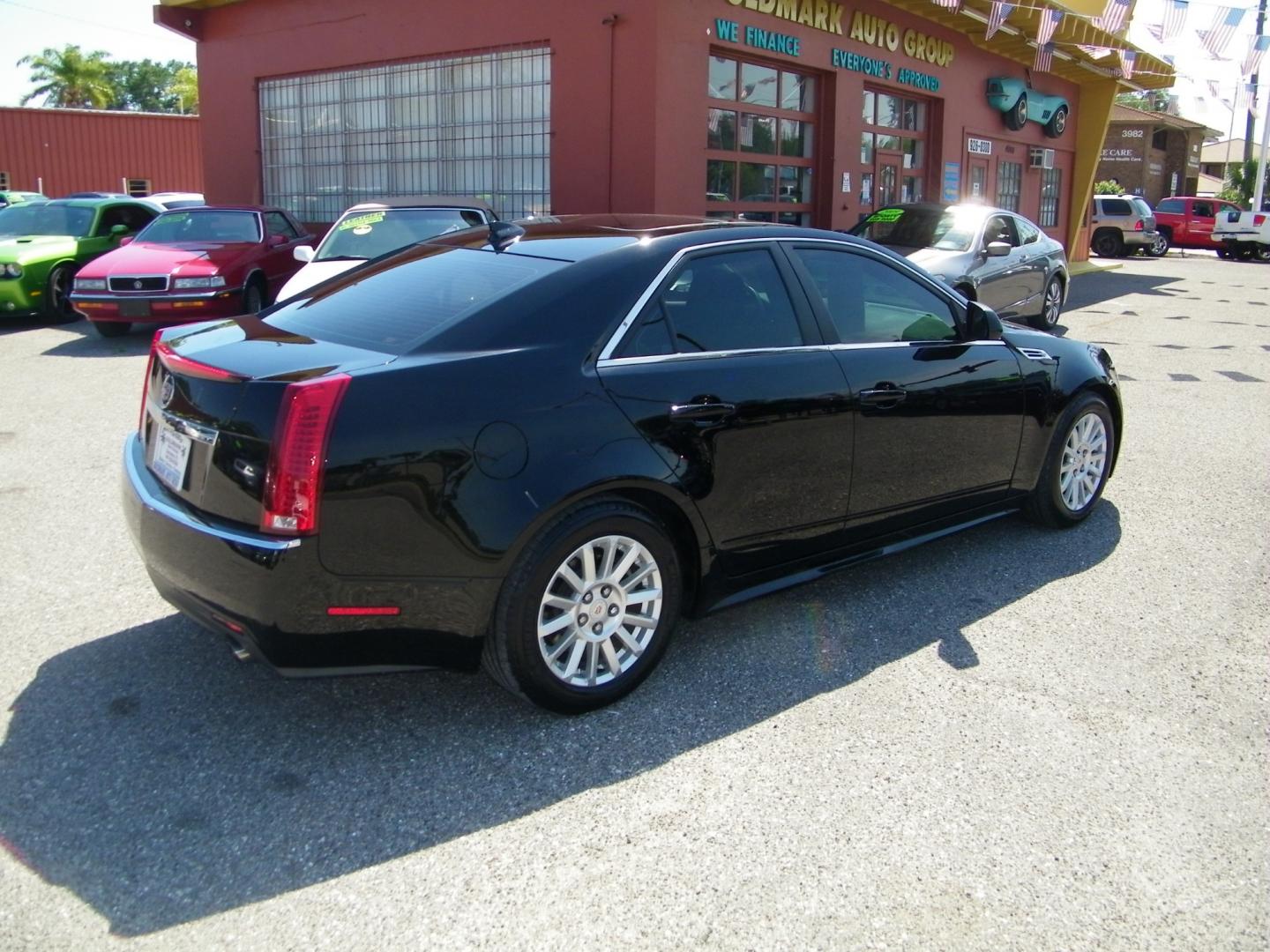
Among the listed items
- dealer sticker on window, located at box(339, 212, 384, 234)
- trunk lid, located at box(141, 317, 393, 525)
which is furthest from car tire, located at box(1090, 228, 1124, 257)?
trunk lid, located at box(141, 317, 393, 525)

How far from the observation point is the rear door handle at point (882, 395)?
430cm

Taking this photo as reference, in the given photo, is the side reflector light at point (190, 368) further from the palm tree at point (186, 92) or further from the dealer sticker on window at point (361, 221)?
the palm tree at point (186, 92)

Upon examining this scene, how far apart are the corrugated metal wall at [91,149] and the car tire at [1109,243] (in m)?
27.8

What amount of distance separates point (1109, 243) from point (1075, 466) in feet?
96.8

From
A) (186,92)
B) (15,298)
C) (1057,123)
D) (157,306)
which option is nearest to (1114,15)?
(1057,123)

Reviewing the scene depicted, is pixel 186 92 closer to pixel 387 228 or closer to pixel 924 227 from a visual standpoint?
pixel 387 228

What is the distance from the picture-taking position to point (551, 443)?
3342mm

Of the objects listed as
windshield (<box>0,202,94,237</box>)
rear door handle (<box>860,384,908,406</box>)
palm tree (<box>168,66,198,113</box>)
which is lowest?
rear door handle (<box>860,384,908,406</box>)

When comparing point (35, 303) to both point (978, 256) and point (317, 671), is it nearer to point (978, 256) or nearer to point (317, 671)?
point (978, 256)

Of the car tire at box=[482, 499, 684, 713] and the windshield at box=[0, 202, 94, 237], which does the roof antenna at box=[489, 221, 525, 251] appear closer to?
the car tire at box=[482, 499, 684, 713]

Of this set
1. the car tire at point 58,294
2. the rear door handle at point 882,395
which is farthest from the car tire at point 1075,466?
the car tire at point 58,294

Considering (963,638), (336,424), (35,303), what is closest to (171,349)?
(336,424)

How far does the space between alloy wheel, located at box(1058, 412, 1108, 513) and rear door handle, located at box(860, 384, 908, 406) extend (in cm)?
138

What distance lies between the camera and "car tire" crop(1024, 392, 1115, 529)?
5348mm
